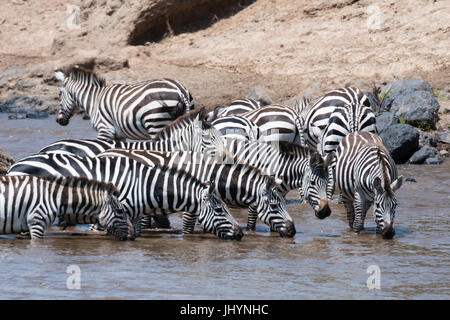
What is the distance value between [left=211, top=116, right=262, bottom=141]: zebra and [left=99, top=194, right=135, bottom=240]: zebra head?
3.31 metres

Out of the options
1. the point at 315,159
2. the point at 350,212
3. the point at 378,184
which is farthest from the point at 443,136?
the point at 378,184

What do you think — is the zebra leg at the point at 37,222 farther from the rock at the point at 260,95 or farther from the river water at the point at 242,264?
the rock at the point at 260,95

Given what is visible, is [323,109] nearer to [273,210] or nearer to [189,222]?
[273,210]

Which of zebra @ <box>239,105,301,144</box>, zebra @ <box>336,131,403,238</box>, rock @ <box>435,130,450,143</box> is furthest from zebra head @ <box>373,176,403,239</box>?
rock @ <box>435,130,450,143</box>

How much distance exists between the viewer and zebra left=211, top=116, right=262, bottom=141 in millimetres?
13414

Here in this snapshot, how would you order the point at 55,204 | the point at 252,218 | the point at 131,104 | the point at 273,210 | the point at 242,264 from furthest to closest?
the point at 131,104
the point at 252,218
the point at 273,210
the point at 55,204
the point at 242,264

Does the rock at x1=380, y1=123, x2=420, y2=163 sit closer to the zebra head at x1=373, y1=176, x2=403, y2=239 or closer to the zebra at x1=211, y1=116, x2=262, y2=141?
the zebra at x1=211, y1=116, x2=262, y2=141

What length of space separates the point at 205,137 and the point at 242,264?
3.27 metres

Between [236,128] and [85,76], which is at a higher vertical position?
[85,76]

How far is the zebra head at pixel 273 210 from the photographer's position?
35.4 ft

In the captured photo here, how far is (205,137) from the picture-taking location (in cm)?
1226

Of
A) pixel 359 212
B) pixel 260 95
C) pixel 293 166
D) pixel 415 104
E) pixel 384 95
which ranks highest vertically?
pixel 260 95

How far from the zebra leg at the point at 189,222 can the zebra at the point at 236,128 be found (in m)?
2.56

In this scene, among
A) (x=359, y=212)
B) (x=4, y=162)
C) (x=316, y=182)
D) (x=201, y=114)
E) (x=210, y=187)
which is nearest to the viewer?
(x=210, y=187)
